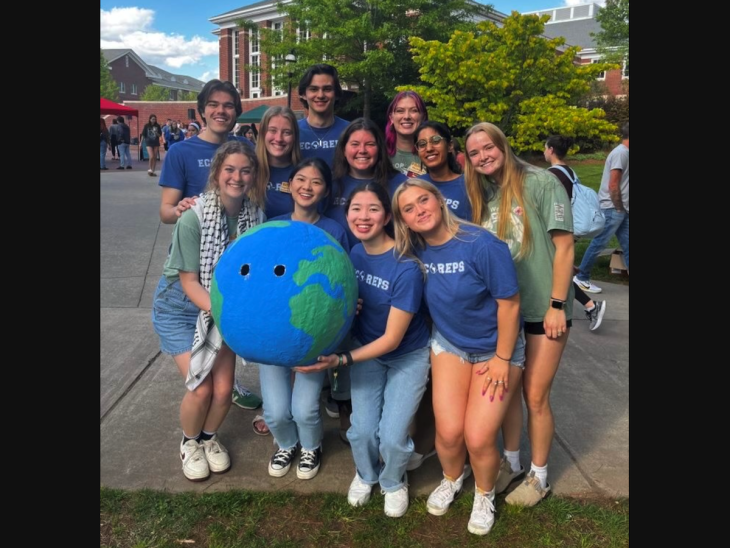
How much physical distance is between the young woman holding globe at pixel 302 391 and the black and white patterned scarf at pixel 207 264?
35cm

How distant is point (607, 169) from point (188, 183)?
6228 mm

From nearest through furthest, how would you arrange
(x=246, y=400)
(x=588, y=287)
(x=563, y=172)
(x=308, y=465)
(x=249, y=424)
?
(x=308, y=465) < (x=249, y=424) < (x=246, y=400) < (x=563, y=172) < (x=588, y=287)

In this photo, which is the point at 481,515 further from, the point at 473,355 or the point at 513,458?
the point at 473,355

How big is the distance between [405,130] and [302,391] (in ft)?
6.12

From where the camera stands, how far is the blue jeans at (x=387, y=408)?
Answer: 312 centimetres

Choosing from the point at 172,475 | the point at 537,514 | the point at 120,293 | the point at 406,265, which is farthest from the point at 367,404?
the point at 120,293

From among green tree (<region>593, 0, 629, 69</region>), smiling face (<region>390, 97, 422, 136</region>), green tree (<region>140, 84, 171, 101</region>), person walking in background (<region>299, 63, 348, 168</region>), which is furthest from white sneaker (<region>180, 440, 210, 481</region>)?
green tree (<region>140, 84, 171, 101</region>)

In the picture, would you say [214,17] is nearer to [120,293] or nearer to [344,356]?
[120,293]

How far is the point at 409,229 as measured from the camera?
3.00 metres

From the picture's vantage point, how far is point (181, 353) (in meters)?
3.44

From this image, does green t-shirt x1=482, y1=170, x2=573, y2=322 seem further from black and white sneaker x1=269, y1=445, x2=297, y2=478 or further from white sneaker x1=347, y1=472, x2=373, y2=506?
black and white sneaker x1=269, y1=445, x2=297, y2=478

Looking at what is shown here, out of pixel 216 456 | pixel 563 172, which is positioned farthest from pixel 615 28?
pixel 216 456

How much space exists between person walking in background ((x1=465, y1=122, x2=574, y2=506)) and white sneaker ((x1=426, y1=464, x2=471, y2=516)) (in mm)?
682

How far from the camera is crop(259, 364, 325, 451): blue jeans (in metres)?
3.38
